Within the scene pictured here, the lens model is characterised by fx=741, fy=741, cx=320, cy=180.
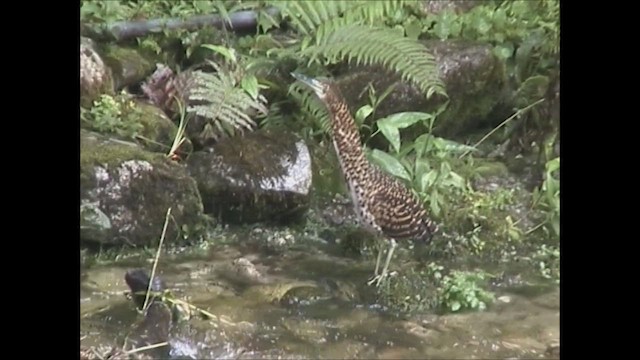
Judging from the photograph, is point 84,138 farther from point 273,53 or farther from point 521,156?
point 521,156

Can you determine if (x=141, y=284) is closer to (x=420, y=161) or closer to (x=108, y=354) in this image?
(x=108, y=354)

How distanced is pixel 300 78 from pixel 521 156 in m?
0.49

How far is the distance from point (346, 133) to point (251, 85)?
220 millimetres

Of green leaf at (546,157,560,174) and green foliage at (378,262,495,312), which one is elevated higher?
green leaf at (546,157,560,174)

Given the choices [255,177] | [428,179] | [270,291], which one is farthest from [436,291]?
[255,177]

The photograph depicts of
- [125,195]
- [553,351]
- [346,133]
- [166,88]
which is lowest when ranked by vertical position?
[553,351]

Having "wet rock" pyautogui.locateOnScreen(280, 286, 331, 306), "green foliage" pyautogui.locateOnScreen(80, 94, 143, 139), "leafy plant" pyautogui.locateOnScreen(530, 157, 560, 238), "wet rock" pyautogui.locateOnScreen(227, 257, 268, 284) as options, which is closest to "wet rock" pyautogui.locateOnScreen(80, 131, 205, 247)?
"green foliage" pyautogui.locateOnScreen(80, 94, 143, 139)

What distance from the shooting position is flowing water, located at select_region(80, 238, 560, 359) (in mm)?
1471

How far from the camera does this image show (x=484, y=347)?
1.48 metres

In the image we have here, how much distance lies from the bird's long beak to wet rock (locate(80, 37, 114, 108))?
38cm

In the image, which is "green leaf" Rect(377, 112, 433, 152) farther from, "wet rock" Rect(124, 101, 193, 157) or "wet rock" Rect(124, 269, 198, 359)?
"wet rock" Rect(124, 269, 198, 359)

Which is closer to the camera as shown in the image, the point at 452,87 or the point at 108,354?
the point at 108,354

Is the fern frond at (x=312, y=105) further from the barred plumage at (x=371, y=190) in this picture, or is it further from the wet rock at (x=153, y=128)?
the wet rock at (x=153, y=128)

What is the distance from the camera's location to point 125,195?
149 centimetres
